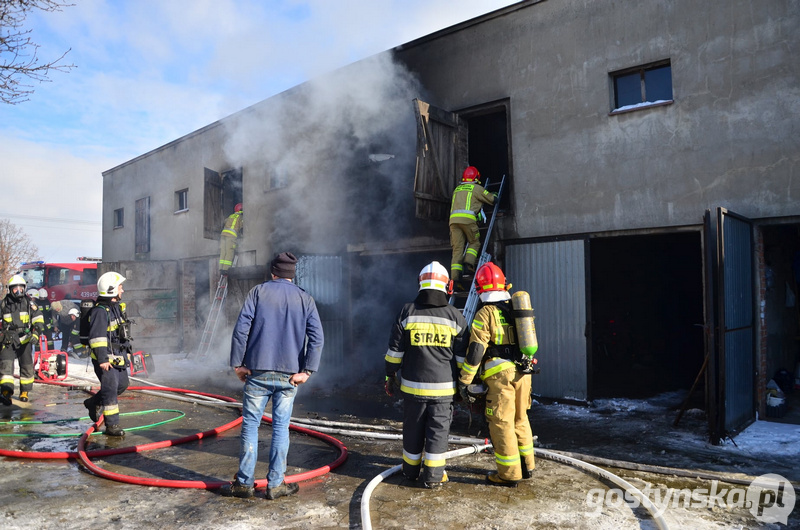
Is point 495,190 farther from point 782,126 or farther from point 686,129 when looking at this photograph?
point 782,126

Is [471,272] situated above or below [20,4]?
below

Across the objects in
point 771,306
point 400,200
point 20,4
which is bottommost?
point 771,306

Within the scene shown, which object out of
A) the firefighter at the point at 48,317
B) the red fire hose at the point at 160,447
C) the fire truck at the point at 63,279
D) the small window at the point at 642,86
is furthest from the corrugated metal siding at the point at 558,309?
the fire truck at the point at 63,279

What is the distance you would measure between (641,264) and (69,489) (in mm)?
9980

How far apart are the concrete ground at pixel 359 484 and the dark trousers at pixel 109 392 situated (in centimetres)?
26

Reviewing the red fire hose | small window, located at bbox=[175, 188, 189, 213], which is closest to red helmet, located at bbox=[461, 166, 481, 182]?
the red fire hose

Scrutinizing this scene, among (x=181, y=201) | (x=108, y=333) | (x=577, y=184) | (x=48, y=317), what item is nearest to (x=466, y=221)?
(x=577, y=184)

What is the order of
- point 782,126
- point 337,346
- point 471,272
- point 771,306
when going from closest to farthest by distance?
point 782,126 < point 771,306 < point 471,272 < point 337,346

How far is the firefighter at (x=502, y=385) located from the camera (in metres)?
4.05

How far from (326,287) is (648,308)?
6543 millimetres

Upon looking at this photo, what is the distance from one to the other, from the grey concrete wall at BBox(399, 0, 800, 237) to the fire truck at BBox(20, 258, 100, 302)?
12646 millimetres

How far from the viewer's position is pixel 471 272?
24.9 ft

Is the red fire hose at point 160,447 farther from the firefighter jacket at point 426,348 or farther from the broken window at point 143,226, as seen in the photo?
the broken window at point 143,226

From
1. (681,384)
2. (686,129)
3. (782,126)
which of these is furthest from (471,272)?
(681,384)
